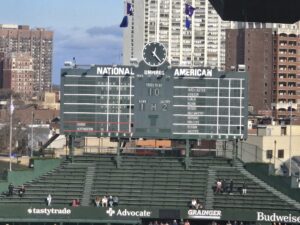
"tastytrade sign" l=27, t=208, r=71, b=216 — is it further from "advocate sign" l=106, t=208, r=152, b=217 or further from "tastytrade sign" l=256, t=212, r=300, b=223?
"tastytrade sign" l=256, t=212, r=300, b=223

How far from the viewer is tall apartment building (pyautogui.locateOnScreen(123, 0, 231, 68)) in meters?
161

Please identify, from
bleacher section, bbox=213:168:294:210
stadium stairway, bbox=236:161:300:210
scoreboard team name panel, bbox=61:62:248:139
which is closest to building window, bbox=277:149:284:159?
stadium stairway, bbox=236:161:300:210

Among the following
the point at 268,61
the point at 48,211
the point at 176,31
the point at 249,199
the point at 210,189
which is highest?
the point at 176,31

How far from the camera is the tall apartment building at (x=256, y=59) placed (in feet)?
427

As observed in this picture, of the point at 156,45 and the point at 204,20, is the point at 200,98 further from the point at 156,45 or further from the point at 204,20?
the point at 204,20

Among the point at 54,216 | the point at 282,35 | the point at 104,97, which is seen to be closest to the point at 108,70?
the point at 104,97

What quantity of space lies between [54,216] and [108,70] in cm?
829

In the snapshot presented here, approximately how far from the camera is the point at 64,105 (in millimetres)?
45688

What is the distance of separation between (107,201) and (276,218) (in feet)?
28.3

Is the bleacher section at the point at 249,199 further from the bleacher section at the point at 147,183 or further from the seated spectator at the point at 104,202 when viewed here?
the seated spectator at the point at 104,202

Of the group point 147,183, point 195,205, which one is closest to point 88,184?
point 147,183

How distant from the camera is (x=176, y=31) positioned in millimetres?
164750

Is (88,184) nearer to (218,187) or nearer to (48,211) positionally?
(48,211)

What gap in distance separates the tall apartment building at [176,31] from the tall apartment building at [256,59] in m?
27.0
